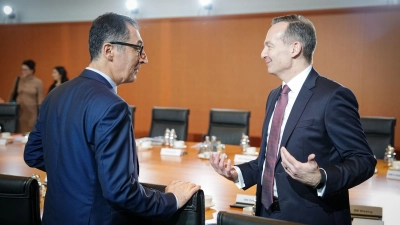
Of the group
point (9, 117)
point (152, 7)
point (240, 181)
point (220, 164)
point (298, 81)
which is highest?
point (152, 7)

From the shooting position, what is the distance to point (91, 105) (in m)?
1.72

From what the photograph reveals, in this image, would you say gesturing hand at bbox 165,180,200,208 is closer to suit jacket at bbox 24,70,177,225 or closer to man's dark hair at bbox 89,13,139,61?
suit jacket at bbox 24,70,177,225

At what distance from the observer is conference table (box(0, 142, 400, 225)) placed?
2.70m

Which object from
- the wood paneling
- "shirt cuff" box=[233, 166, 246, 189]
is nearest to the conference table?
"shirt cuff" box=[233, 166, 246, 189]

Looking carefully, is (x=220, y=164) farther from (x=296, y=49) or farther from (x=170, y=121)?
(x=170, y=121)

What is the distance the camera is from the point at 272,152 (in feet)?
6.79

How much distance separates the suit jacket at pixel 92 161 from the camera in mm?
1684

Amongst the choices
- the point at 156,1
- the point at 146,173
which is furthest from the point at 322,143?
the point at 156,1

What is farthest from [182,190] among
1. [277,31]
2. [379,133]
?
[379,133]

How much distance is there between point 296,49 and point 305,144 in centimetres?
41

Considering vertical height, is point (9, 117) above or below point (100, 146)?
below

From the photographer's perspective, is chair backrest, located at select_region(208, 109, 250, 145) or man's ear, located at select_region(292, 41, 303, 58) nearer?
man's ear, located at select_region(292, 41, 303, 58)

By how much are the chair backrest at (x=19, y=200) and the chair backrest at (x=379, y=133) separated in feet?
11.5

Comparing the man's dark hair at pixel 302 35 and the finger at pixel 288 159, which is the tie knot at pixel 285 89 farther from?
the finger at pixel 288 159
